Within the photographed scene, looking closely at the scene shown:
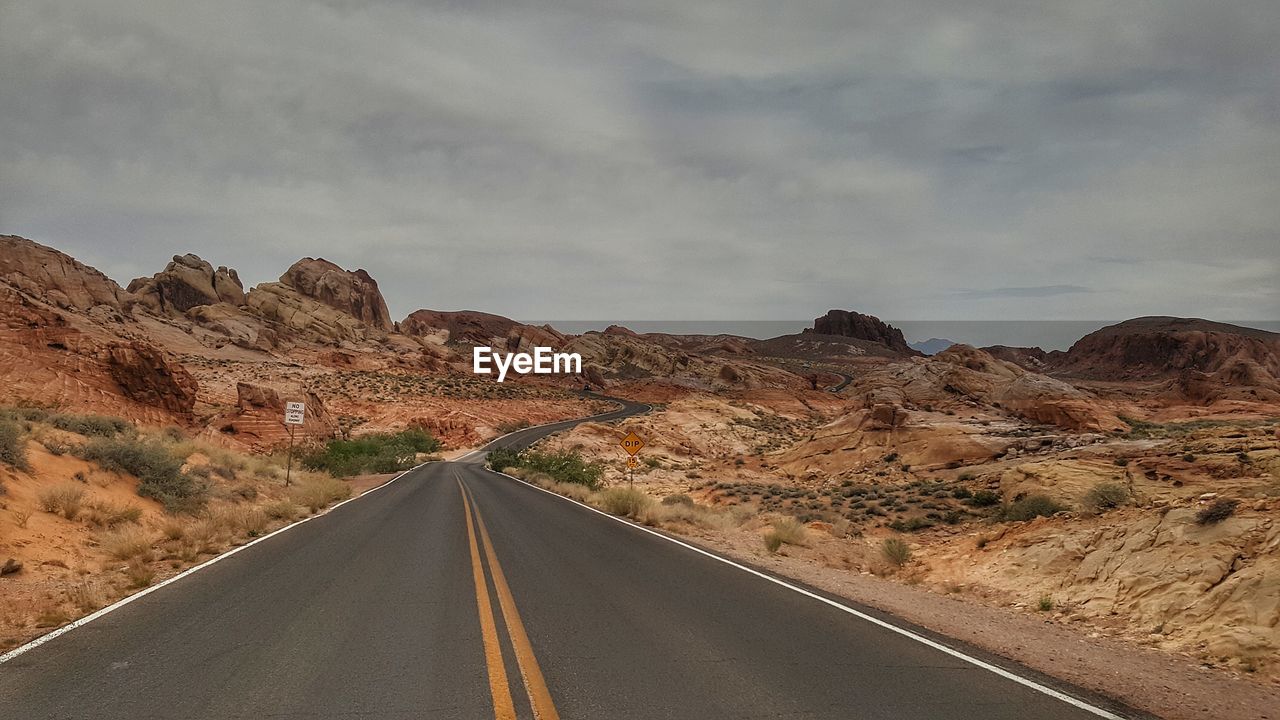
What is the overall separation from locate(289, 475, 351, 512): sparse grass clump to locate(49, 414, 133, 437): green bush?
16.1 ft

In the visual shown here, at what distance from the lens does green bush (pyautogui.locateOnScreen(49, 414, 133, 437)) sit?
1652 cm

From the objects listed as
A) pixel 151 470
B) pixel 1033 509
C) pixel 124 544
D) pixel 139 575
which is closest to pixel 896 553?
pixel 1033 509

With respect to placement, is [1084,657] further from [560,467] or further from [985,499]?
[560,467]

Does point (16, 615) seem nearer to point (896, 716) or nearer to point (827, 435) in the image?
point (896, 716)

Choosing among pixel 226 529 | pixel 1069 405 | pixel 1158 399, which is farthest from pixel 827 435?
pixel 1158 399

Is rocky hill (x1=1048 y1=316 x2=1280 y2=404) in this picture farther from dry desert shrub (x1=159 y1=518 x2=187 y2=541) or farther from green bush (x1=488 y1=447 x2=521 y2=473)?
dry desert shrub (x1=159 y1=518 x2=187 y2=541)

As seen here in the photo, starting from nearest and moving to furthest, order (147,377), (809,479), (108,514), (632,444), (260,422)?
1. (108,514)
2. (632,444)
3. (147,377)
4. (260,422)
5. (809,479)

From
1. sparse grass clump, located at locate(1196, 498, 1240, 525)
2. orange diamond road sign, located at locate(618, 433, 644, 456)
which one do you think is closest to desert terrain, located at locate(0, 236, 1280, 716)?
sparse grass clump, located at locate(1196, 498, 1240, 525)

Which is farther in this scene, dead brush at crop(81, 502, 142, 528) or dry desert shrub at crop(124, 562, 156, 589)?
dead brush at crop(81, 502, 142, 528)

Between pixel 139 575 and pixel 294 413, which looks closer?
pixel 139 575

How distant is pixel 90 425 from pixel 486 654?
59.7 ft

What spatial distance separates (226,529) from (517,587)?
742cm

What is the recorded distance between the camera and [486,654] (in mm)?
5723

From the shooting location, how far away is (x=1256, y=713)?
17.1 ft
